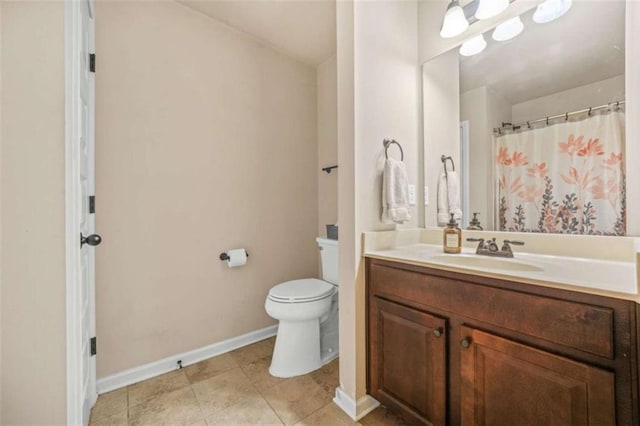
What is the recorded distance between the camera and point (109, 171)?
1503mm

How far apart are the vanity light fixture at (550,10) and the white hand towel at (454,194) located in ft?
2.51

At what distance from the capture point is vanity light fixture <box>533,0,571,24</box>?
115cm

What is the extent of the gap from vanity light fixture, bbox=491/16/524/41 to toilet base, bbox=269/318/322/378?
6.12ft

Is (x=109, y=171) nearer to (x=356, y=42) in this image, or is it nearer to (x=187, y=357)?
(x=187, y=357)

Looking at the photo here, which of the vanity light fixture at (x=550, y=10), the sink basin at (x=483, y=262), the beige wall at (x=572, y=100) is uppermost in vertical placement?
the vanity light fixture at (x=550, y=10)

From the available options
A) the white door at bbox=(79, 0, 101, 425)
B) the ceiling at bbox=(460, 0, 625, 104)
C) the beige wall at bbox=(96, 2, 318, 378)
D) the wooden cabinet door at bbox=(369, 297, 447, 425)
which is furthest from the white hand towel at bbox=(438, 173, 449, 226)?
the white door at bbox=(79, 0, 101, 425)

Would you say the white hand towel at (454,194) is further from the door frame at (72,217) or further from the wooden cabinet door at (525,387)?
the door frame at (72,217)

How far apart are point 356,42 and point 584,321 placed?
137 centimetres

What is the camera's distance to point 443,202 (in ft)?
5.17

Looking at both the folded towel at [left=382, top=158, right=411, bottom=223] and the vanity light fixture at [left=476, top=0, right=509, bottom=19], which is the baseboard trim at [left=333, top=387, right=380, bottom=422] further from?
the vanity light fixture at [left=476, top=0, right=509, bottom=19]

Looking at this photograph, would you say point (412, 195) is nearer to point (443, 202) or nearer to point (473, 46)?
point (443, 202)

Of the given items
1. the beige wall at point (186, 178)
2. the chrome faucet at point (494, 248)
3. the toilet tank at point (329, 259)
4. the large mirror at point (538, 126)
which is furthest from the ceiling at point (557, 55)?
the beige wall at point (186, 178)

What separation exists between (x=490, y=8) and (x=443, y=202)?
38.1 inches

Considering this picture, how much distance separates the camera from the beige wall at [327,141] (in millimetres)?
2279
